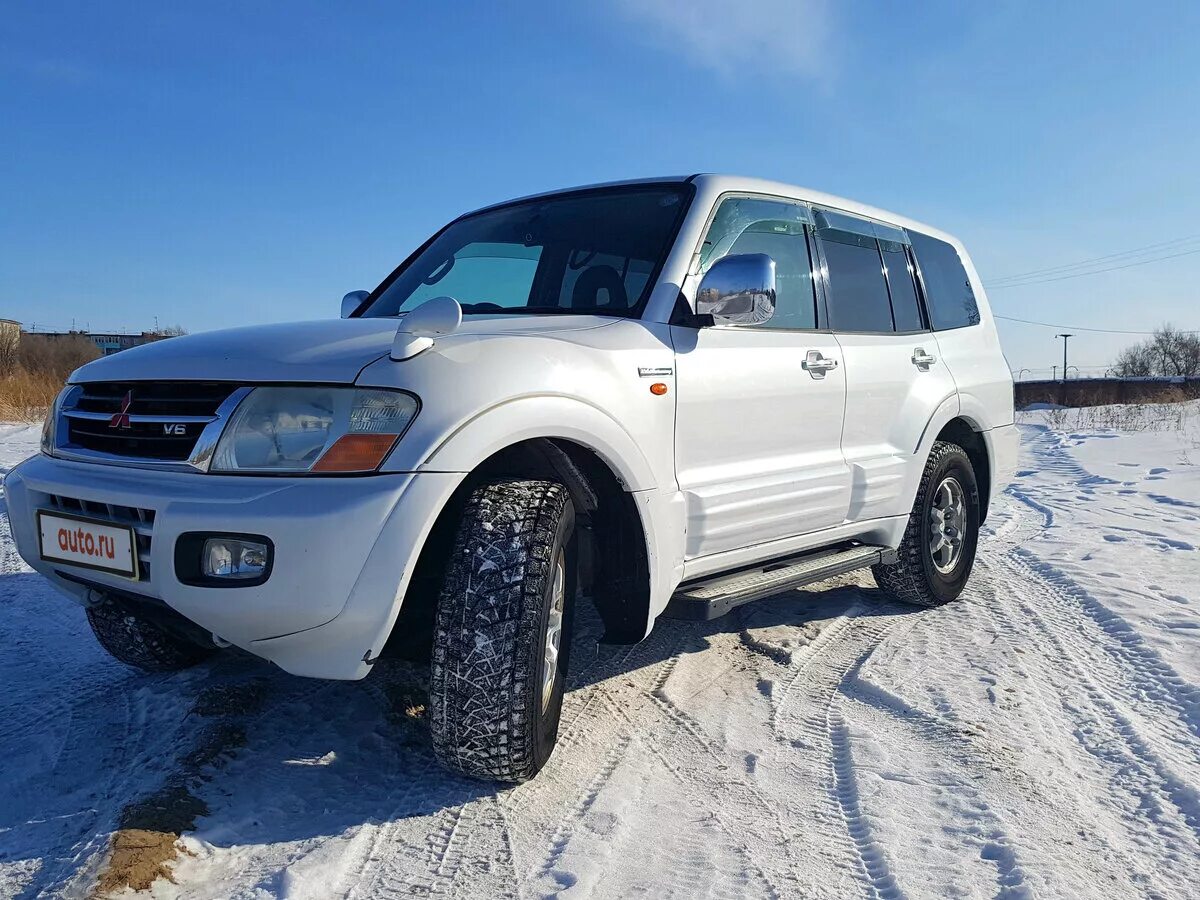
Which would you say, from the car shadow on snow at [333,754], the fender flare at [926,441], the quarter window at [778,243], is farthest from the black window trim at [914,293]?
the car shadow on snow at [333,754]

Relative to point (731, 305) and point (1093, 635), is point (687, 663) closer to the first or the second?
point (731, 305)

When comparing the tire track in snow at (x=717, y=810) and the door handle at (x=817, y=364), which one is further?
the door handle at (x=817, y=364)

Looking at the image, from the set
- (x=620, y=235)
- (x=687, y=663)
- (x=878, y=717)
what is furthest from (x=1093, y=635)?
(x=620, y=235)

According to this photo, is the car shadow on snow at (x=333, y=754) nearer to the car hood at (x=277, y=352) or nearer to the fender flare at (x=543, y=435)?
the fender flare at (x=543, y=435)

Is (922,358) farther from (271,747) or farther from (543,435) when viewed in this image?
(271,747)

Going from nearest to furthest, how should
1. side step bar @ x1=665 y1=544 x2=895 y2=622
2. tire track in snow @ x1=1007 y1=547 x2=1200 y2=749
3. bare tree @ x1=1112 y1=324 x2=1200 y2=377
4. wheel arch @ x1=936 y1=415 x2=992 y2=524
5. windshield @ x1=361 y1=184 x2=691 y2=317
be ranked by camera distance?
side step bar @ x1=665 y1=544 x2=895 y2=622
tire track in snow @ x1=1007 y1=547 x2=1200 y2=749
windshield @ x1=361 y1=184 x2=691 y2=317
wheel arch @ x1=936 y1=415 x2=992 y2=524
bare tree @ x1=1112 y1=324 x2=1200 y2=377

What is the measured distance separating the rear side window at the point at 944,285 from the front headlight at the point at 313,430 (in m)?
3.30

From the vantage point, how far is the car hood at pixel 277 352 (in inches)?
89.2

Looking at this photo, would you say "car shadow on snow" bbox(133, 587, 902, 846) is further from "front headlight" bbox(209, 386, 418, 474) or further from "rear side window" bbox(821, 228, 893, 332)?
"rear side window" bbox(821, 228, 893, 332)

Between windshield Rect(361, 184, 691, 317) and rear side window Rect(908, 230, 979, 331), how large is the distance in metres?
1.86

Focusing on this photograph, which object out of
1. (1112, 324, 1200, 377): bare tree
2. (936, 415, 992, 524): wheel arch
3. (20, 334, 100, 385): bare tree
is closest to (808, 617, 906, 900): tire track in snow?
(936, 415, 992, 524): wheel arch

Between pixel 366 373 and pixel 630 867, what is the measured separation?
1324 mm

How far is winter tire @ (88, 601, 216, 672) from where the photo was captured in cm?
321

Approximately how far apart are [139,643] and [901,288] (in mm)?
3634
